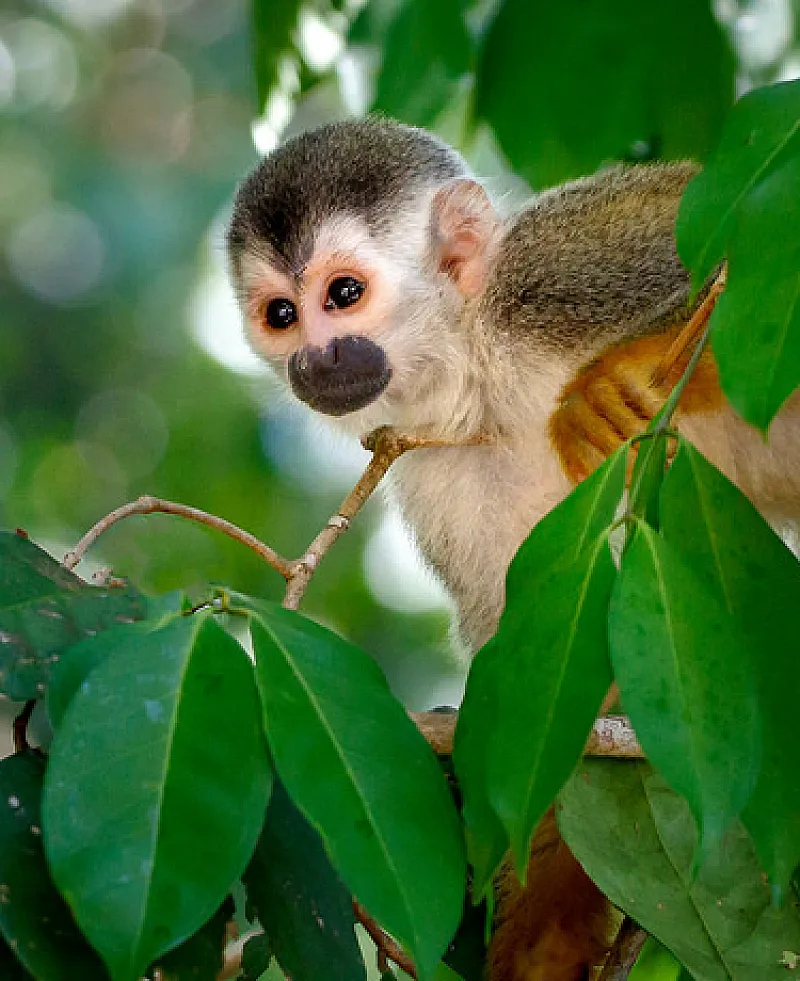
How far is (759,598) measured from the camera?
0.96m

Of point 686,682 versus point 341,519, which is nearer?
point 686,682

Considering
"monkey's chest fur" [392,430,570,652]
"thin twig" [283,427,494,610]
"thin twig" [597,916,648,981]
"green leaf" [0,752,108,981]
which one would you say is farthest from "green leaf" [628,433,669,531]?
"monkey's chest fur" [392,430,570,652]

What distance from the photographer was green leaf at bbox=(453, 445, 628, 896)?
893 mm

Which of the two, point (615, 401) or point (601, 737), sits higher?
point (615, 401)

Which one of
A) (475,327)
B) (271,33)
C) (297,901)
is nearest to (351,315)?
(475,327)

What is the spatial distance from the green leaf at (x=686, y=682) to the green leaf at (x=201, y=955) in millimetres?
393

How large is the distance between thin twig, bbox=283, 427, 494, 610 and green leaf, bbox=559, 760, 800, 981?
13.1 inches

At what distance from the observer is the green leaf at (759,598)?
0.93 meters

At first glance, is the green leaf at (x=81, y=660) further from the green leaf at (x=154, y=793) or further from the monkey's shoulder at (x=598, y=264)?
the monkey's shoulder at (x=598, y=264)

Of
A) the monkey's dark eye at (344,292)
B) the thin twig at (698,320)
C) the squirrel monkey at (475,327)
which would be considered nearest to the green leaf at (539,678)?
the thin twig at (698,320)

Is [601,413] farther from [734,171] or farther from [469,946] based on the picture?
[734,171]

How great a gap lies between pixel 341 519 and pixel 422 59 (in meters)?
0.61

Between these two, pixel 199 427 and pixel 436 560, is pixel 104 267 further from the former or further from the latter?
pixel 436 560

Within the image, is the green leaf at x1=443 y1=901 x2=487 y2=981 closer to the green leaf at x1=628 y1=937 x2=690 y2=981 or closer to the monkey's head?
the green leaf at x1=628 y1=937 x2=690 y2=981
